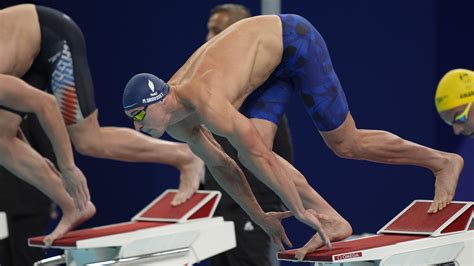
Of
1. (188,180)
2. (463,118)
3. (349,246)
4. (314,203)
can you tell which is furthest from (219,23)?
(349,246)

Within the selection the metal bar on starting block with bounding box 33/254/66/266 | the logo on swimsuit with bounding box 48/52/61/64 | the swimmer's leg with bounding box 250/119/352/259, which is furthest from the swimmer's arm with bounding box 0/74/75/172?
the swimmer's leg with bounding box 250/119/352/259

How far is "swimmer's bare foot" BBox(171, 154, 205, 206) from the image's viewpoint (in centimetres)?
604

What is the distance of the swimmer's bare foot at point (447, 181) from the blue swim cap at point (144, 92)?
1570 mm

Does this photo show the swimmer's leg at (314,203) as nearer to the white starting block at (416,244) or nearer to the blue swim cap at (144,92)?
the white starting block at (416,244)

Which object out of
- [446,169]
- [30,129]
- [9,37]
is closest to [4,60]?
[9,37]

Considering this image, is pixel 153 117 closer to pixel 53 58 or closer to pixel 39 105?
pixel 39 105

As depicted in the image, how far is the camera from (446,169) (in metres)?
4.89

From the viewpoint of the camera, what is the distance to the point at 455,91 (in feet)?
15.7

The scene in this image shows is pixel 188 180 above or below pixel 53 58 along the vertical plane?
below

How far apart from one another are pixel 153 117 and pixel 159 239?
149 cm

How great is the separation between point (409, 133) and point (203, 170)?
1673mm

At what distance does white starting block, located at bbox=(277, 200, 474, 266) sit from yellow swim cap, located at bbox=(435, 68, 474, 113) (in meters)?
0.51

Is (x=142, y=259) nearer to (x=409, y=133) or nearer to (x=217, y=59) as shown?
(x=217, y=59)

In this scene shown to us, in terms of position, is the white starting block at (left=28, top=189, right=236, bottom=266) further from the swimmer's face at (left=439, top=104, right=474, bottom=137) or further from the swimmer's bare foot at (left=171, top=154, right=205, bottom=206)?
the swimmer's face at (left=439, top=104, right=474, bottom=137)
